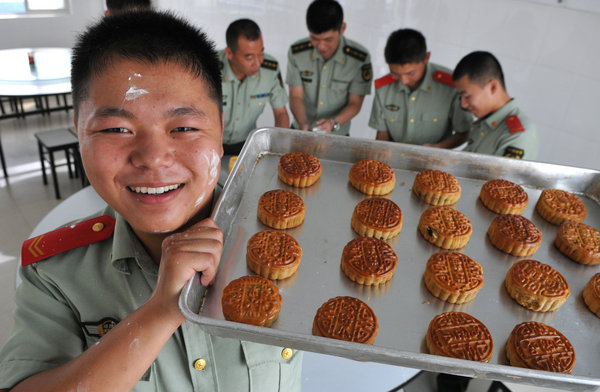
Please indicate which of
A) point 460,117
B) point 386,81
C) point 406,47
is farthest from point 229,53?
point 460,117

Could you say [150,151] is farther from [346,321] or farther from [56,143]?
[56,143]

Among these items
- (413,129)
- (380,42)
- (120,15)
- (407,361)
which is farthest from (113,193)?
(380,42)

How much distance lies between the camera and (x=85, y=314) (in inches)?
47.2

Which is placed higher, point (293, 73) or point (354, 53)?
point (354, 53)

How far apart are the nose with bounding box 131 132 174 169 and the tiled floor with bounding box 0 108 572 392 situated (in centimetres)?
271

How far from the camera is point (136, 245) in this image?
1.25 m

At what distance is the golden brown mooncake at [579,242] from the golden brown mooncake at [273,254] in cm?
106

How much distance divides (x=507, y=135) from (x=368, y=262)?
188 cm

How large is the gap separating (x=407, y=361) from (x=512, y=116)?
2400 mm

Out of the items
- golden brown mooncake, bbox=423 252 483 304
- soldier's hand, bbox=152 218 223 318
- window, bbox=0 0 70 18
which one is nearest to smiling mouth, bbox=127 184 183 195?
soldier's hand, bbox=152 218 223 318

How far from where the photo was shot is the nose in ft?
3.37

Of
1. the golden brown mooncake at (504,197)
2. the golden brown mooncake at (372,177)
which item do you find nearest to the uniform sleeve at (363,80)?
the golden brown mooncake at (372,177)

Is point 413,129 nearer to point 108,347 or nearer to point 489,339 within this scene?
point 489,339

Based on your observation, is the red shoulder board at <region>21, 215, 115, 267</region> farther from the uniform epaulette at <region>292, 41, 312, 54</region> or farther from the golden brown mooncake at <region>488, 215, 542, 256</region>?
the uniform epaulette at <region>292, 41, 312, 54</region>
